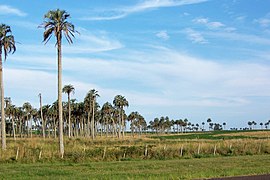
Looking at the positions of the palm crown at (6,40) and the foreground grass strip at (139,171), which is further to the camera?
the palm crown at (6,40)

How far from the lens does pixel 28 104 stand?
123812 mm

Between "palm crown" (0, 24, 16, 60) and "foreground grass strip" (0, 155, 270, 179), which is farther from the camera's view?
"palm crown" (0, 24, 16, 60)

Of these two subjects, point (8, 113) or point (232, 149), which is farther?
point (8, 113)

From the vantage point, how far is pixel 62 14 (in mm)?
40500

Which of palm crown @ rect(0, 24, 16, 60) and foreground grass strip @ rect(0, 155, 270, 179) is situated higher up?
palm crown @ rect(0, 24, 16, 60)

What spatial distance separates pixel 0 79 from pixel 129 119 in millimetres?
128421

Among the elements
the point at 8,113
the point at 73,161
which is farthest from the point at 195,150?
the point at 8,113

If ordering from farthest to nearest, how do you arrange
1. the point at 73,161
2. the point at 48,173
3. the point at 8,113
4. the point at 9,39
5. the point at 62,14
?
1. the point at 8,113
2. the point at 9,39
3. the point at 62,14
4. the point at 73,161
5. the point at 48,173

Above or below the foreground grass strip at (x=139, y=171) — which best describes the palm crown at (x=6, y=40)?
above

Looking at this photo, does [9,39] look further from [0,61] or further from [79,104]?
[79,104]

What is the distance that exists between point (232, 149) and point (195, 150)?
4.42 m

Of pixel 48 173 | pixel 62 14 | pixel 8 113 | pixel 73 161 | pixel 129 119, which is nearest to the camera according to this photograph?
pixel 48 173

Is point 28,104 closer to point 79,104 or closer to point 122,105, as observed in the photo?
point 79,104

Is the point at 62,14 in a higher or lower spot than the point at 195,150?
higher
